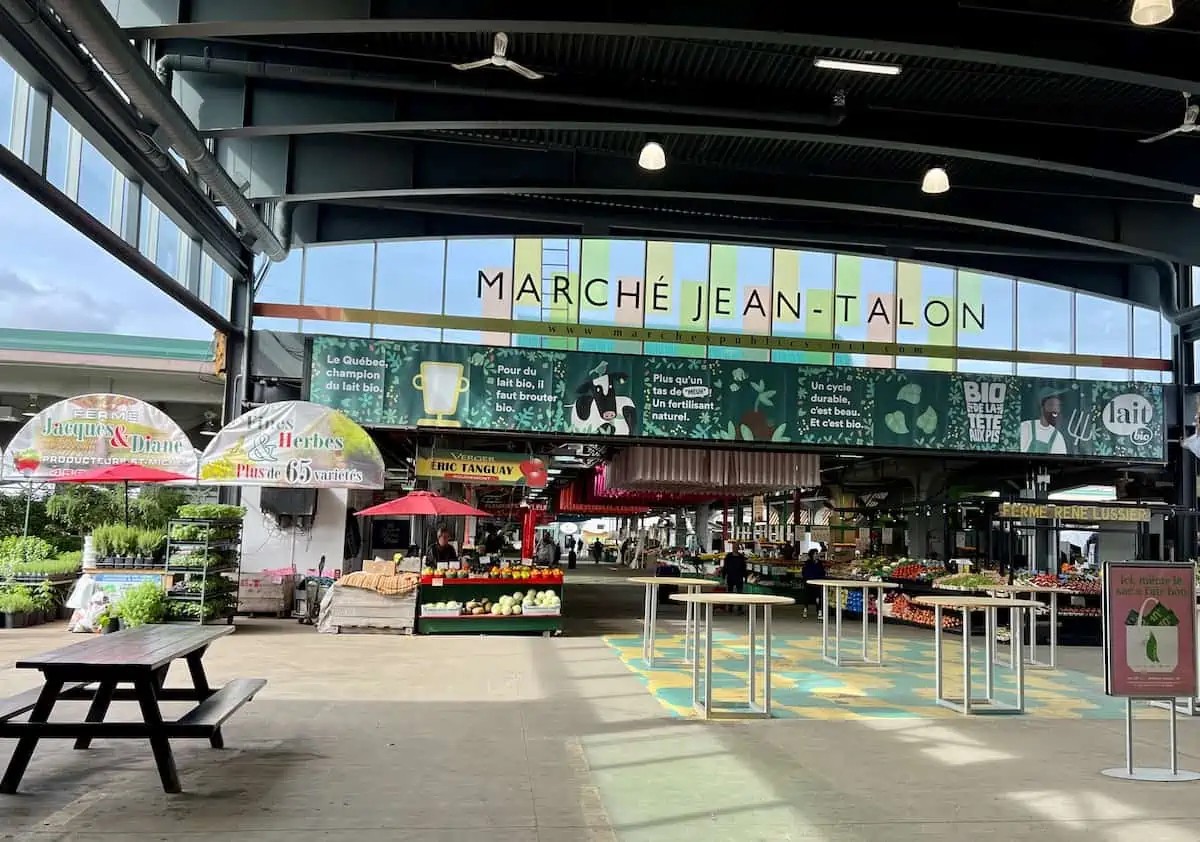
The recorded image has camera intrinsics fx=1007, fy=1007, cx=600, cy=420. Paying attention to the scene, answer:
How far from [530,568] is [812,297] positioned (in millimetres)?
7496

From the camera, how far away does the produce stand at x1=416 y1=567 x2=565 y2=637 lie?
1576 cm

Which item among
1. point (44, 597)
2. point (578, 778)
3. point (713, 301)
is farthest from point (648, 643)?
point (44, 597)

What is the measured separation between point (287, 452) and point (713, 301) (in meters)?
8.55

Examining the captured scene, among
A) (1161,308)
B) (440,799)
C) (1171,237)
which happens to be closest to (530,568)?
(440,799)

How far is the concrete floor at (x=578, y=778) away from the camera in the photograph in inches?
216

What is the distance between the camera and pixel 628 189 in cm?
1562

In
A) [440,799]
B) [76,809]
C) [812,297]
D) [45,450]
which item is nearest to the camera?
[76,809]

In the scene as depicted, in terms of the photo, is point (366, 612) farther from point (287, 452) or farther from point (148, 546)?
point (148, 546)

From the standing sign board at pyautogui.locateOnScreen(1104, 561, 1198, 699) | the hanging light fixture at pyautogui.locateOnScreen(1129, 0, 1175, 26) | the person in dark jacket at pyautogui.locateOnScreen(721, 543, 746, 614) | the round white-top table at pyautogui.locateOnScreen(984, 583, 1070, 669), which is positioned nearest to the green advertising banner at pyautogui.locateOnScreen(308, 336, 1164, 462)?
the round white-top table at pyautogui.locateOnScreen(984, 583, 1070, 669)

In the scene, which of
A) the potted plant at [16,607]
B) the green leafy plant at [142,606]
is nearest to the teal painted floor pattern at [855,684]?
the green leafy plant at [142,606]

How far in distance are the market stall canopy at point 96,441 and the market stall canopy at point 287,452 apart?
2.47 ft

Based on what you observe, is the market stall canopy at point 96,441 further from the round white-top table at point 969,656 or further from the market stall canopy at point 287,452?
the round white-top table at point 969,656

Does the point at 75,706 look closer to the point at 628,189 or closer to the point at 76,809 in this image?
the point at 76,809

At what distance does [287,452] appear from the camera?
14.2m
